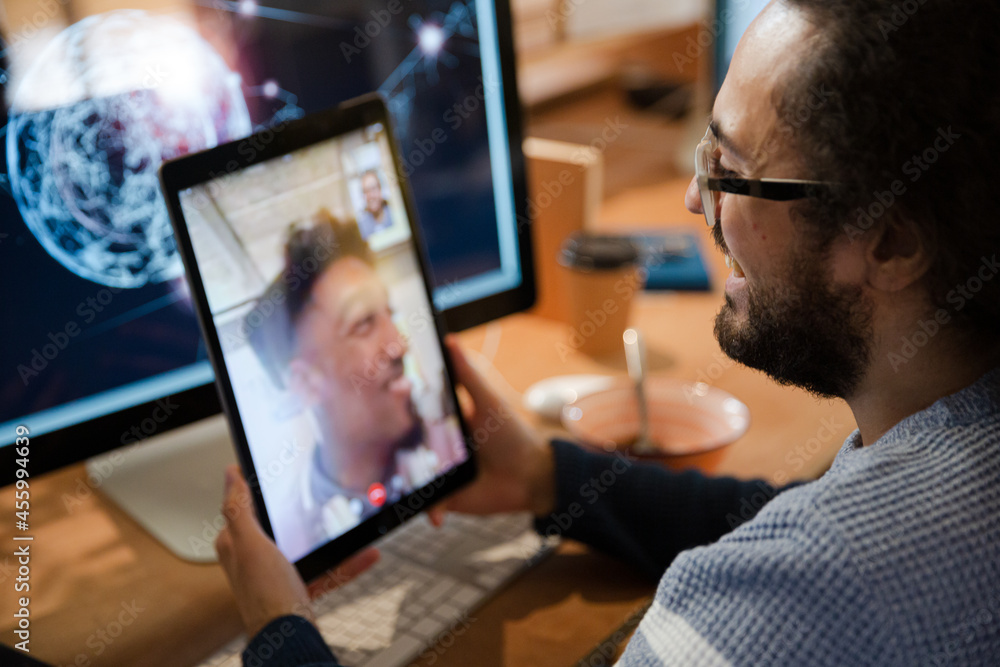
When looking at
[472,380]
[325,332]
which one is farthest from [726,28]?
[325,332]

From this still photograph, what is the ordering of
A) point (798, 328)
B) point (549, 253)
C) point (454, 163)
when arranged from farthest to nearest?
point (549, 253) < point (454, 163) < point (798, 328)

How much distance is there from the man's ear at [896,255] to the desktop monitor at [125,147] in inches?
17.3

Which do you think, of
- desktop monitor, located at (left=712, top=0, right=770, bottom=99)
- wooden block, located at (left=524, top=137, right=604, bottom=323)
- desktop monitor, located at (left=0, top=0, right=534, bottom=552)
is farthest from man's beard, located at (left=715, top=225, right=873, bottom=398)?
desktop monitor, located at (left=712, top=0, right=770, bottom=99)

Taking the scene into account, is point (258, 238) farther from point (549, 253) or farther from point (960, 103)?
point (549, 253)

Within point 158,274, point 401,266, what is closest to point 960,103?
point 401,266

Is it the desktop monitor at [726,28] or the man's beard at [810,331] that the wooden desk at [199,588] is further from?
the desktop monitor at [726,28]

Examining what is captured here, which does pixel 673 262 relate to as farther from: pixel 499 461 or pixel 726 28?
pixel 726 28

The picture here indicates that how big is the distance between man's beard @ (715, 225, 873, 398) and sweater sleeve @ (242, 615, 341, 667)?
38 cm

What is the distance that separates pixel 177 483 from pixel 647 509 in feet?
1.56

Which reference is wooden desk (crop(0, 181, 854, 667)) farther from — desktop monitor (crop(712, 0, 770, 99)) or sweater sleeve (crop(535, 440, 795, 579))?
desktop monitor (crop(712, 0, 770, 99))

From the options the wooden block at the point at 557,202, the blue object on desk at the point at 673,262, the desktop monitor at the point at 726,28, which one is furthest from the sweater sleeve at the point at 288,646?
the desktop monitor at the point at 726,28

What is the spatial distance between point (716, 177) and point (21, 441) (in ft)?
2.01

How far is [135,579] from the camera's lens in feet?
2.67

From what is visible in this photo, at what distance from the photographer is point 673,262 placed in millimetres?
1390
